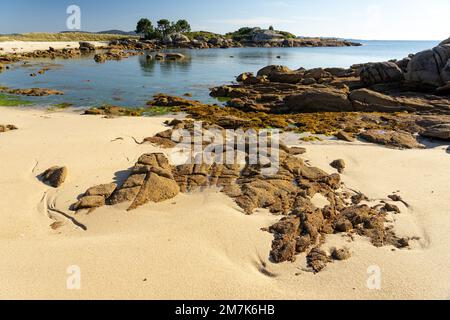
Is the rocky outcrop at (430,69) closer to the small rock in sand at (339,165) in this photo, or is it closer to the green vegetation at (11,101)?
the small rock in sand at (339,165)

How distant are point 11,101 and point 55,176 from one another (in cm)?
2104

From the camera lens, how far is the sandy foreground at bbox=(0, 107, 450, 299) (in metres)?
6.95

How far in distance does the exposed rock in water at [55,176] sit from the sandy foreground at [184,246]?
0.22m

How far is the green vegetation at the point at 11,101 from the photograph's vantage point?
1056 inches

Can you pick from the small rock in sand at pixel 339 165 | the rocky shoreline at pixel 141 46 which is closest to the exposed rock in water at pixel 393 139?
the small rock in sand at pixel 339 165

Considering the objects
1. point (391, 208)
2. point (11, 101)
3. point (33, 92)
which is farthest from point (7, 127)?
point (391, 208)

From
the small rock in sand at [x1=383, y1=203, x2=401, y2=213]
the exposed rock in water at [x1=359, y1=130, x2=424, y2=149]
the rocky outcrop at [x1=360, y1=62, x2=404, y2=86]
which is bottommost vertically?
the small rock in sand at [x1=383, y1=203, x2=401, y2=213]

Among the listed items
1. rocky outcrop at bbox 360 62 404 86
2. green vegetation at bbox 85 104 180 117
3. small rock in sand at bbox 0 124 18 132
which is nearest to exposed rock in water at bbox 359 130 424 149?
green vegetation at bbox 85 104 180 117

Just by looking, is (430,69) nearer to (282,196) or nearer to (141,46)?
(282,196)

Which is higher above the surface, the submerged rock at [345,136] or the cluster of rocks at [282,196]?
the submerged rock at [345,136]

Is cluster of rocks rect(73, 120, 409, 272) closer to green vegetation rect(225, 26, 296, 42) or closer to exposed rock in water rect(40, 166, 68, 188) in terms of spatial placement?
exposed rock in water rect(40, 166, 68, 188)

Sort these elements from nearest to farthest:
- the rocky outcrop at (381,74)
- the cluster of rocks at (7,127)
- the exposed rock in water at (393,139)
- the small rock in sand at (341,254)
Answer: the small rock in sand at (341,254), the exposed rock in water at (393,139), the cluster of rocks at (7,127), the rocky outcrop at (381,74)

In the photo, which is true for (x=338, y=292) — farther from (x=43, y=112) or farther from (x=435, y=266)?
(x=43, y=112)

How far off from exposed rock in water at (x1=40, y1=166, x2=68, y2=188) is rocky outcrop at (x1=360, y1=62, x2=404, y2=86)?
30.5 metres
